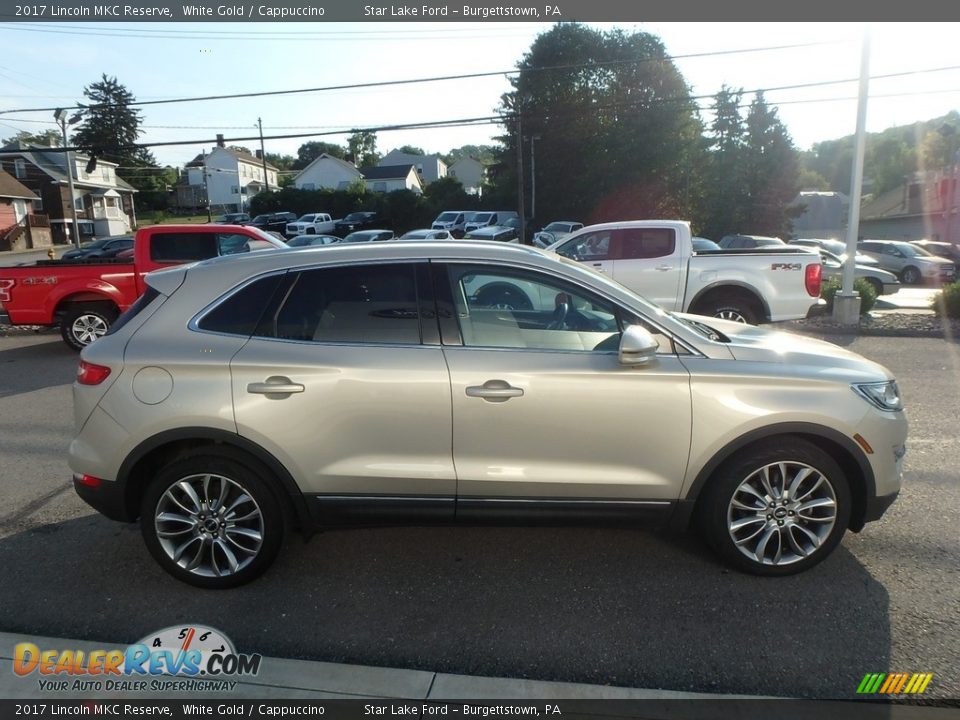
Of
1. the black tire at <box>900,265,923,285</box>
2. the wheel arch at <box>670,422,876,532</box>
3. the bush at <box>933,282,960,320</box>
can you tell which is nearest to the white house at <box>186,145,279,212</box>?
the black tire at <box>900,265,923,285</box>

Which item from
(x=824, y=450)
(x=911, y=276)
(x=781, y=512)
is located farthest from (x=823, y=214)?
(x=781, y=512)

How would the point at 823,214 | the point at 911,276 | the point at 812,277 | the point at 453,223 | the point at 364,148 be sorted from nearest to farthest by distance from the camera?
the point at 812,277 < the point at 911,276 < the point at 453,223 < the point at 823,214 < the point at 364,148

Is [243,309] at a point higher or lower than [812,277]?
higher

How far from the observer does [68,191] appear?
5531 centimetres

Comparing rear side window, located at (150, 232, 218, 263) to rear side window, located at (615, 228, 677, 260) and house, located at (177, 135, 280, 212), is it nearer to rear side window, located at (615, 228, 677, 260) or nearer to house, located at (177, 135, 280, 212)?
rear side window, located at (615, 228, 677, 260)

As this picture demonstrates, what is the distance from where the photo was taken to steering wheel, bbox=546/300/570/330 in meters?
3.69

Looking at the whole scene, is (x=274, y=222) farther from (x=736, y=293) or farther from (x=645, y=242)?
(x=736, y=293)

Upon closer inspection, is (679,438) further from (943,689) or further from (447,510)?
(943,689)

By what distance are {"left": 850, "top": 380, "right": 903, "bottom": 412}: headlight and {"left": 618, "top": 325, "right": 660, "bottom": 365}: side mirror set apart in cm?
109

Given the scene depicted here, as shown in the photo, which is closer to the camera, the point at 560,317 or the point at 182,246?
the point at 560,317

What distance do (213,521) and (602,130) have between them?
48.3 m

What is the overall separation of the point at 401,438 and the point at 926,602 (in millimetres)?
2718

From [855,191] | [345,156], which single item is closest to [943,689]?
[855,191]

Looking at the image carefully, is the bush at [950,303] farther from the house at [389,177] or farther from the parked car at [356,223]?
the house at [389,177]
